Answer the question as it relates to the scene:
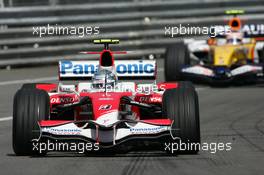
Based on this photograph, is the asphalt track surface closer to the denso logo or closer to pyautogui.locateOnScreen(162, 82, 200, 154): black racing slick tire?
pyautogui.locateOnScreen(162, 82, 200, 154): black racing slick tire

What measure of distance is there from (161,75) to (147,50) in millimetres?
3284

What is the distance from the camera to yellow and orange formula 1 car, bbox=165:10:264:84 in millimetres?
19531

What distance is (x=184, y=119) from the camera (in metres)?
10.7

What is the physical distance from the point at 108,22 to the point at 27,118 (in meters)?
15.0

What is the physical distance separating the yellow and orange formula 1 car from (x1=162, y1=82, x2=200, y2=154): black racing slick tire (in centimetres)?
868

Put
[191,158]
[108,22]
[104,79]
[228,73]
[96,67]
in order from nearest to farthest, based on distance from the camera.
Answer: [191,158], [104,79], [96,67], [228,73], [108,22]

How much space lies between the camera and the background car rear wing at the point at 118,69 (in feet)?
42.2

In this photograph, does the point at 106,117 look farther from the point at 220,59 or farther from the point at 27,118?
the point at 220,59

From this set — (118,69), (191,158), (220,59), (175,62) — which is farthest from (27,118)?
(220,59)

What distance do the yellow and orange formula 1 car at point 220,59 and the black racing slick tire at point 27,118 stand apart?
29.8 feet

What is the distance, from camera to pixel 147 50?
25688 mm

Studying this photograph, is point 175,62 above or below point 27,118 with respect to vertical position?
above

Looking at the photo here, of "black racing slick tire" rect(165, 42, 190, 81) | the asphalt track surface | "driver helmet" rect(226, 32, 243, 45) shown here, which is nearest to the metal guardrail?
"driver helmet" rect(226, 32, 243, 45)

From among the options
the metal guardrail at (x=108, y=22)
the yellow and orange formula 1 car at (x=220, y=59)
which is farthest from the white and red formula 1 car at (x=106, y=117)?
the metal guardrail at (x=108, y=22)
